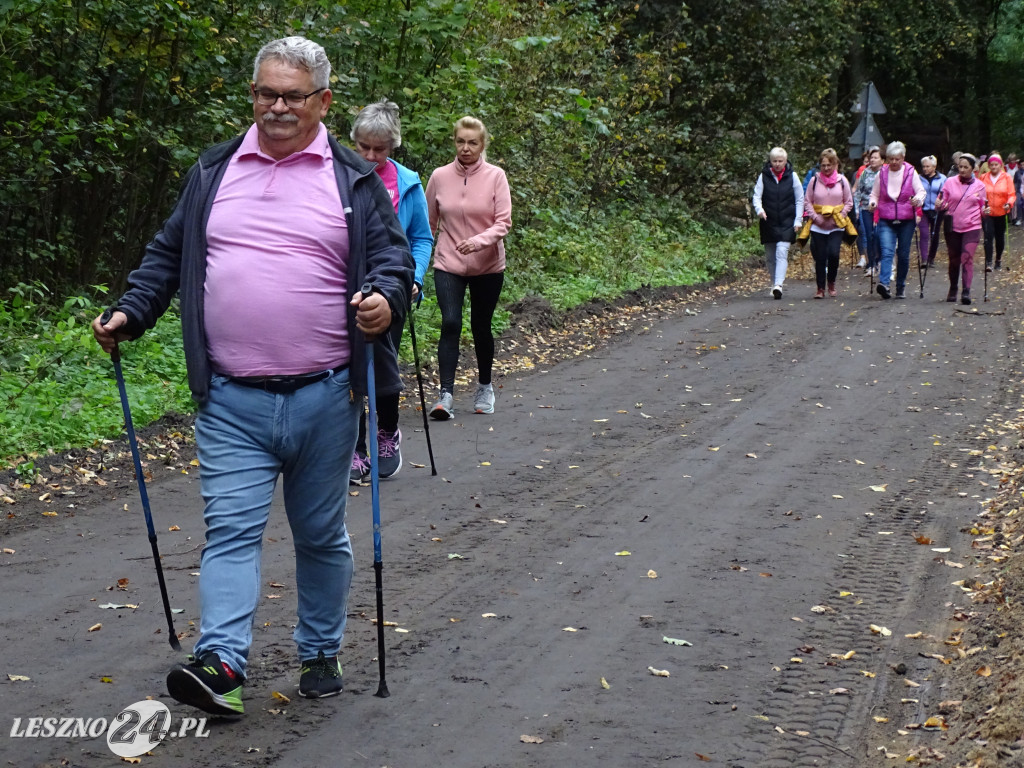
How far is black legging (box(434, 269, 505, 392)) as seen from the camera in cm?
998

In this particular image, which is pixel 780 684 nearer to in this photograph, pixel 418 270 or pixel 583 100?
pixel 418 270

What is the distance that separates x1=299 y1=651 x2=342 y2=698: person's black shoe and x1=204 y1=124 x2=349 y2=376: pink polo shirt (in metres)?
1.06

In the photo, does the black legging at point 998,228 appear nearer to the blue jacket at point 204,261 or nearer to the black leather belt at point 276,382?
the blue jacket at point 204,261

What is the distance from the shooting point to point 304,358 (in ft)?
14.2

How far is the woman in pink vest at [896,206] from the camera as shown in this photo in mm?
18406

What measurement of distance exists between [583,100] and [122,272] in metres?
6.75

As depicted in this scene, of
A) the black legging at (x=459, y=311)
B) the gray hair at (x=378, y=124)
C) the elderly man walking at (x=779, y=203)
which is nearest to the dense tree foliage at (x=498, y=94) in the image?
the elderly man walking at (x=779, y=203)

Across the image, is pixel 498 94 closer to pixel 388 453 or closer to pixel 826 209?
pixel 826 209

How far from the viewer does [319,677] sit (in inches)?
181

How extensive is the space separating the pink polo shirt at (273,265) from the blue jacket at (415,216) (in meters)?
3.49

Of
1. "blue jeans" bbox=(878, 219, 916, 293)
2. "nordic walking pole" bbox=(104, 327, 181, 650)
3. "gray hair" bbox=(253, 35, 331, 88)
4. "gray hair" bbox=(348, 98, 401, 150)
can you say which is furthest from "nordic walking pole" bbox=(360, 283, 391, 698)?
"blue jeans" bbox=(878, 219, 916, 293)

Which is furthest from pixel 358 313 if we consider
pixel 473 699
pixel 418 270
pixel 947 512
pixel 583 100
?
pixel 583 100

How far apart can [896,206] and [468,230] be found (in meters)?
10.5

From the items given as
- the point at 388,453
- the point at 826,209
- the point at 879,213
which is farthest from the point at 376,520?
the point at 826,209
